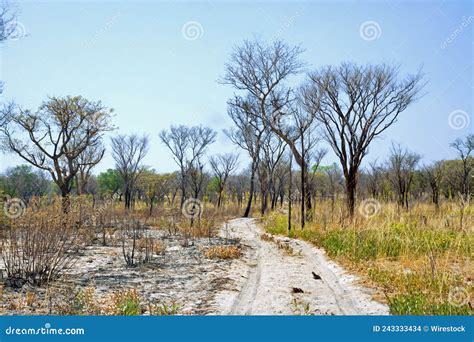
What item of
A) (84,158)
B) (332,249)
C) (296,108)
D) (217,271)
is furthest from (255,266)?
(84,158)

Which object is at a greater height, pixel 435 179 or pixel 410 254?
pixel 435 179

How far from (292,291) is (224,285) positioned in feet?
3.93

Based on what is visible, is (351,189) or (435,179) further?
(435,179)

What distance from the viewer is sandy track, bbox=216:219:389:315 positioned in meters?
5.64

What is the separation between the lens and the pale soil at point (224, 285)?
570 cm

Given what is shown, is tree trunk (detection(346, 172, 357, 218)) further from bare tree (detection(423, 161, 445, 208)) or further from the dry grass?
bare tree (detection(423, 161, 445, 208))

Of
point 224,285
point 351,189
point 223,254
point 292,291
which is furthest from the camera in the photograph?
point 351,189

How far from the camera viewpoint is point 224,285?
23.3 feet

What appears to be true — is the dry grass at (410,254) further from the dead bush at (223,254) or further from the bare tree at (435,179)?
the bare tree at (435,179)

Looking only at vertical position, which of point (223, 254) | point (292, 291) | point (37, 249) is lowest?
point (292, 291)

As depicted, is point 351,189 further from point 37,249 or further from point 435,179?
point 435,179

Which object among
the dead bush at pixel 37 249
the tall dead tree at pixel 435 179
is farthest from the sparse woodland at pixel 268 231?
the tall dead tree at pixel 435 179

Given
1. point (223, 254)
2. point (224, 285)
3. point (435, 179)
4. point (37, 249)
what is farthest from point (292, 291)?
point (435, 179)

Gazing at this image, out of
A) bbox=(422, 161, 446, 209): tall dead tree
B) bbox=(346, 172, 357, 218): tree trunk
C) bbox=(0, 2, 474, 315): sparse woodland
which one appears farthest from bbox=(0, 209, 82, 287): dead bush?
bbox=(422, 161, 446, 209): tall dead tree
